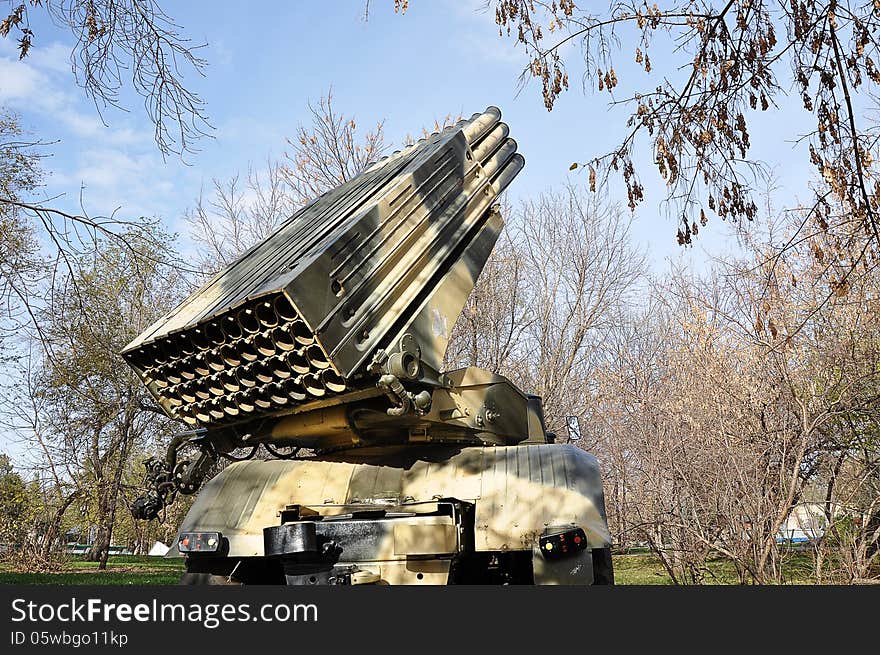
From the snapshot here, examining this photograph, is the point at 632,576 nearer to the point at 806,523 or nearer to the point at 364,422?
the point at 806,523

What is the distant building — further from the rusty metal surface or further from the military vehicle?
the rusty metal surface

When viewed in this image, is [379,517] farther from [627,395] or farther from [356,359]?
[627,395]

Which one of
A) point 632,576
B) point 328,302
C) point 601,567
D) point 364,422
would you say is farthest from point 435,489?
point 632,576

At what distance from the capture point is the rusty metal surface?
5.12m

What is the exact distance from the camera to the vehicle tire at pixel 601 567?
18.5ft

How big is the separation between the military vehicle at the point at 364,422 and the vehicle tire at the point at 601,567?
0.06ft

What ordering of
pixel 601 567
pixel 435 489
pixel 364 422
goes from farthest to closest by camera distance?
pixel 364 422
pixel 435 489
pixel 601 567

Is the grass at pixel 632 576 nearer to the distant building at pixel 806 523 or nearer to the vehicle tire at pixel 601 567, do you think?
the distant building at pixel 806 523

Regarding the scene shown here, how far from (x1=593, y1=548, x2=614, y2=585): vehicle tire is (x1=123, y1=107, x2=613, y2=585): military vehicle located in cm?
2

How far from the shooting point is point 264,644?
384 cm

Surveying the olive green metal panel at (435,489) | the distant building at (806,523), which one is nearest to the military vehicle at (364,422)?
the olive green metal panel at (435,489)

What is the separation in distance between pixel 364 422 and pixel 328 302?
124 centimetres

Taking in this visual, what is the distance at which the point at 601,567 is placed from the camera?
569 centimetres

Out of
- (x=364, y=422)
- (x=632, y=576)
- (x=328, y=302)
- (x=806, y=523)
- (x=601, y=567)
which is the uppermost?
(x=328, y=302)
